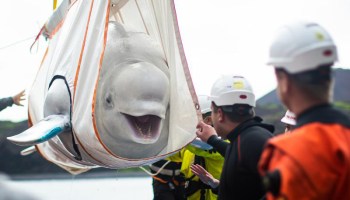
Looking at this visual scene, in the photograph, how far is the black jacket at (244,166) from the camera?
9.71ft

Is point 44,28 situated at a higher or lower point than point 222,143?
higher

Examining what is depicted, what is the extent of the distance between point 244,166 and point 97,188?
277 inches

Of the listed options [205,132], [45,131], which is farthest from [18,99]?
[205,132]

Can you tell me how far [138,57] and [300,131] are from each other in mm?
2695

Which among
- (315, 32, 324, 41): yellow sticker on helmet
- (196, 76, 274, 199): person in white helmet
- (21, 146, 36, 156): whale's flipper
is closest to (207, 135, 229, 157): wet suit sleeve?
(196, 76, 274, 199): person in white helmet

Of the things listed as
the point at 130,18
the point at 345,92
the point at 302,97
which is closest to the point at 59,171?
the point at 345,92

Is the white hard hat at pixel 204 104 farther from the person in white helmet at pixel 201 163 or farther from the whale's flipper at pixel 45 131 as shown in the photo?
the whale's flipper at pixel 45 131

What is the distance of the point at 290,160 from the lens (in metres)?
2.01

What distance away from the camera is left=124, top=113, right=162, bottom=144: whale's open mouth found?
14.6ft

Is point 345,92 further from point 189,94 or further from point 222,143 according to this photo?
point 222,143

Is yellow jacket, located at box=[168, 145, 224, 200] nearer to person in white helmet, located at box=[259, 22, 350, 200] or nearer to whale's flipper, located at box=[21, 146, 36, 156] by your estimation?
whale's flipper, located at box=[21, 146, 36, 156]

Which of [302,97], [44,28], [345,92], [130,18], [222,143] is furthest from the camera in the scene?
[345,92]

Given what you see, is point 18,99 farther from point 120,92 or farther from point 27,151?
point 120,92

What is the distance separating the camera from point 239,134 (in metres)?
3.14
